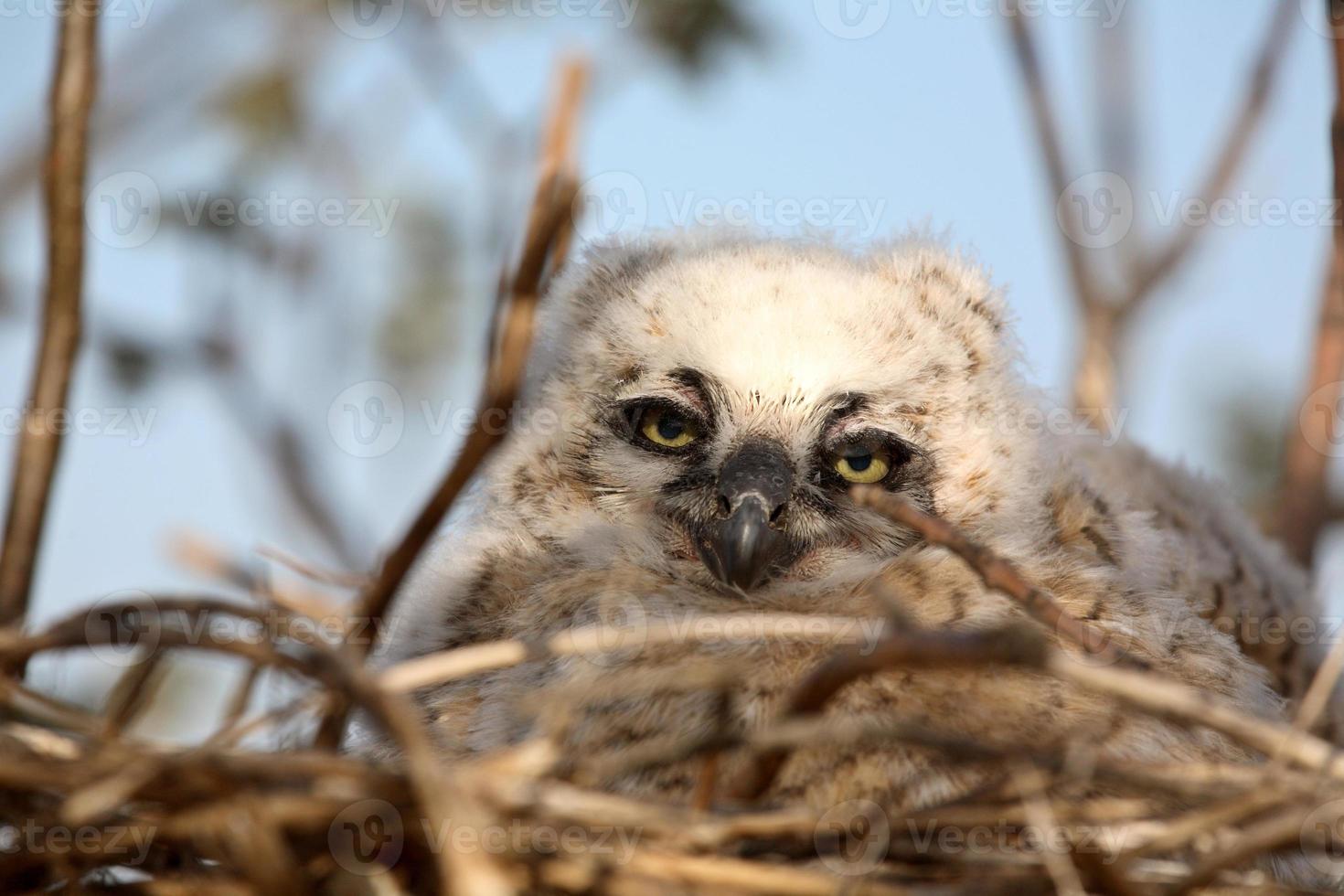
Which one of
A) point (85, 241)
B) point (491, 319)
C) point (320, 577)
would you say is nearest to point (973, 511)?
point (320, 577)

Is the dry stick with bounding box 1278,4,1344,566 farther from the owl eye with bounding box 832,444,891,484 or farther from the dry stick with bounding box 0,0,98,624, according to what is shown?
the dry stick with bounding box 0,0,98,624

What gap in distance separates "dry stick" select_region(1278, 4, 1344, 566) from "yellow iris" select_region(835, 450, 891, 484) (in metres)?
1.08

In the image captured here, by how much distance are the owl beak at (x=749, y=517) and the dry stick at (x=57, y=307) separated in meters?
1.23

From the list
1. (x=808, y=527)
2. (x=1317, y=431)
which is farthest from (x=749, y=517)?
(x=1317, y=431)

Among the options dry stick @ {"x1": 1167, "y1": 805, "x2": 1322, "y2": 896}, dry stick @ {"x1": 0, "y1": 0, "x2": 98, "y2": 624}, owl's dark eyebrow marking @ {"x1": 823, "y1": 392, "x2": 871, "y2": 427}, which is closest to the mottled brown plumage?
owl's dark eyebrow marking @ {"x1": 823, "y1": 392, "x2": 871, "y2": 427}

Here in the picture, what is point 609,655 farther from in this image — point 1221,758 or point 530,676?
point 1221,758

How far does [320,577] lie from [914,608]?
1.20 m

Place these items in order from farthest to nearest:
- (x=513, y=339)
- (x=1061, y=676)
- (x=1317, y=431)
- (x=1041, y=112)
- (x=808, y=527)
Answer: (x=1041, y=112) → (x=1317, y=431) → (x=808, y=527) → (x=1061, y=676) → (x=513, y=339)

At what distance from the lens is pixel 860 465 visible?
10.7 ft

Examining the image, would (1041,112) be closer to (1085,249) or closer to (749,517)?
(1085,249)

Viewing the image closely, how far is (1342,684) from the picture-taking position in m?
3.59

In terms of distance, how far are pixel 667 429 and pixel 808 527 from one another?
430 mm

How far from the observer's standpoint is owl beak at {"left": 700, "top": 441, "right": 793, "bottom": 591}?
2.79 meters

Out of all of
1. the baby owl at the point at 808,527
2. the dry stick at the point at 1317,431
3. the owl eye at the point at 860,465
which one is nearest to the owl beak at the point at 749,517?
the baby owl at the point at 808,527
